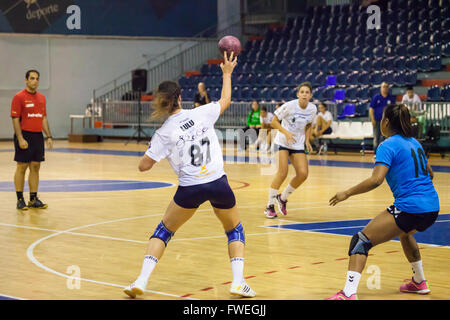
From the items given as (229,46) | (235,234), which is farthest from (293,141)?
(235,234)

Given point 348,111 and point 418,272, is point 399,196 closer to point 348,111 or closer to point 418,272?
point 418,272

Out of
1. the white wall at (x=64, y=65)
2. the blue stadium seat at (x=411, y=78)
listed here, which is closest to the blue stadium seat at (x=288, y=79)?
the blue stadium seat at (x=411, y=78)

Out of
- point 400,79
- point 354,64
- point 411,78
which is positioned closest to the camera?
point 411,78

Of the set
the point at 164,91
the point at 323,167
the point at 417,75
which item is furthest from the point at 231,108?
the point at 164,91

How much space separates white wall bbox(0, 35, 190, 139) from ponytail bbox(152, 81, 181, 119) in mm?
26132

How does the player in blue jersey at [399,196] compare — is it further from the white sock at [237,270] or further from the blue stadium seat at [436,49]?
the blue stadium seat at [436,49]

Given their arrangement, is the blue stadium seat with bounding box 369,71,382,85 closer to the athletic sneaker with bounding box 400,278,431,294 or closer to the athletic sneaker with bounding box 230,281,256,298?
the athletic sneaker with bounding box 400,278,431,294

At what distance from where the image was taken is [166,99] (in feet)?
19.6

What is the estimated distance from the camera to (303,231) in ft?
31.0

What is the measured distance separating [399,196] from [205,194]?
1499mm

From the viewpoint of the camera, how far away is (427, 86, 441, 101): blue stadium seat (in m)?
22.1

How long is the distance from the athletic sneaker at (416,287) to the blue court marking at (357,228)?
2418 millimetres

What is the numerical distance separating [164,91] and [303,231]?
4054 millimetres
